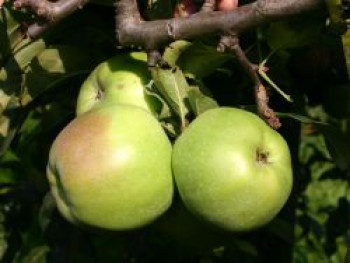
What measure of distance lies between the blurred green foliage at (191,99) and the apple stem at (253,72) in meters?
0.05

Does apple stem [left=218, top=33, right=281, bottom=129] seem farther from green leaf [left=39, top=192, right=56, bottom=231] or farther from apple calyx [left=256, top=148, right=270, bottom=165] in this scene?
green leaf [left=39, top=192, right=56, bottom=231]

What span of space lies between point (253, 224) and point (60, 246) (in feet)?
2.20

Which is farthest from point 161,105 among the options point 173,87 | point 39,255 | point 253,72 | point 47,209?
point 39,255

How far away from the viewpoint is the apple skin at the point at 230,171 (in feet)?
3.05

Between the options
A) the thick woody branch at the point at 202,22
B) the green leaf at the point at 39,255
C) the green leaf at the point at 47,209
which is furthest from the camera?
the green leaf at the point at 39,255

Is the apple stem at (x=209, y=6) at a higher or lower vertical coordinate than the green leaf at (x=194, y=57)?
higher

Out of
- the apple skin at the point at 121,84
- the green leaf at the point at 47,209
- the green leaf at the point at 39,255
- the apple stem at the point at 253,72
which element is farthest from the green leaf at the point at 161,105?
the green leaf at the point at 39,255

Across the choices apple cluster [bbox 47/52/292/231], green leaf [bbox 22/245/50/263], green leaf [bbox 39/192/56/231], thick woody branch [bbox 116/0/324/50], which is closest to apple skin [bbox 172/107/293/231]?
apple cluster [bbox 47/52/292/231]

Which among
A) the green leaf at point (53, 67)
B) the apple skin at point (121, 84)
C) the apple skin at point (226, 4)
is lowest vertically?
the green leaf at point (53, 67)

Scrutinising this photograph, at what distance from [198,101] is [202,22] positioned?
117mm

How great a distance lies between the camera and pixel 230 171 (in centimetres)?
93

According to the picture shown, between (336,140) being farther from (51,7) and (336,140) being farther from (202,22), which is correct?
(51,7)

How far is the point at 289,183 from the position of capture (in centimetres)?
98

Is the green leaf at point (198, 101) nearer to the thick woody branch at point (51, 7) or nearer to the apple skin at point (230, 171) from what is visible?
the apple skin at point (230, 171)
